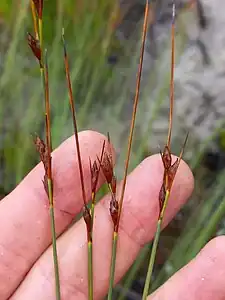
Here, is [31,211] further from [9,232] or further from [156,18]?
[156,18]

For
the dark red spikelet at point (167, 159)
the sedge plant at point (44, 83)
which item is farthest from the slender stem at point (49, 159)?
the dark red spikelet at point (167, 159)

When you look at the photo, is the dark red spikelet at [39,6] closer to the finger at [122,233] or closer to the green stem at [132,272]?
the finger at [122,233]

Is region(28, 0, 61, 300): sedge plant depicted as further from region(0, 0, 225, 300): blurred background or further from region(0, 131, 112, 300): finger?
region(0, 0, 225, 300): blurred background

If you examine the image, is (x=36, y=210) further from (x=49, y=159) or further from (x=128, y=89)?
(x=128, y=89)

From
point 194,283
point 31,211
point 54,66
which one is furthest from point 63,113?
point 194,283

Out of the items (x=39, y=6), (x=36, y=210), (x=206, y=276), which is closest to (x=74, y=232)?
(x=36, y=210)

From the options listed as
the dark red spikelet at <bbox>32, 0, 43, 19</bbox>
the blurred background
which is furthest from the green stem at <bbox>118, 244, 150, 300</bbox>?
the dark red spikelet at <bbox>32, 0, 43, 19</bbox>
